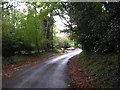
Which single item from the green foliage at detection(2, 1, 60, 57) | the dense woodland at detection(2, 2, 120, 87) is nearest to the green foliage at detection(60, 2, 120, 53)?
the dense woodland at detection(2, 2, 120, 87)

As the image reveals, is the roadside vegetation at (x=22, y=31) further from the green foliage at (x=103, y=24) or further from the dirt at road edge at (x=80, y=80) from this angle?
the dirt at road edge at (x=80, y=80)

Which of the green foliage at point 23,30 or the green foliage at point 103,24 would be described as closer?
the green foliage at point 103,24

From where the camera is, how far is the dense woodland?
210 inches

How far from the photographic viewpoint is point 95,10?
837 centimetres

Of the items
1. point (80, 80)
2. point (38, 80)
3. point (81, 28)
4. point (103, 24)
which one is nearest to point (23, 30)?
point (81, 28)

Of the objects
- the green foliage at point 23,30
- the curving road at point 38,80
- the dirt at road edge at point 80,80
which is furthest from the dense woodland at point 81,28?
the curving road at point 38,80

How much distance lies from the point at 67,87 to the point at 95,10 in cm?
589

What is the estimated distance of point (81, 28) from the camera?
36.7ft

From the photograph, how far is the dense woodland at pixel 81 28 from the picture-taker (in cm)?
534

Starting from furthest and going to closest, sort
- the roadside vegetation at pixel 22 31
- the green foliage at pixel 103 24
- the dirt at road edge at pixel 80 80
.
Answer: the roadside vegetation at pixel 22 31, the dirt at road edge at pixel 80 80, the green foliage at pixel 103 24

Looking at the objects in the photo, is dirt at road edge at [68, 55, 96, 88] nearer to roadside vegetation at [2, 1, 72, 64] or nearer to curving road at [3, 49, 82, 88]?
curving road at [3, 49, 82, 88]

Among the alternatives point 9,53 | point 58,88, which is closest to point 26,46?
point 9,53

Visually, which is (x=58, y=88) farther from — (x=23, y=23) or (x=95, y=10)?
(x=23, y=23)

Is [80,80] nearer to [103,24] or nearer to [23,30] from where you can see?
[103,24]
